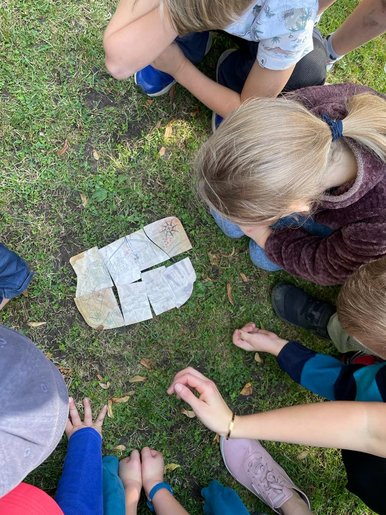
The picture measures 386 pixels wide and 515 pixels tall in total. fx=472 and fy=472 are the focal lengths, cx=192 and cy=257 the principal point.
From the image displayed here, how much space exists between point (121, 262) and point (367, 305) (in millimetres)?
1306

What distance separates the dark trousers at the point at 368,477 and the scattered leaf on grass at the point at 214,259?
1157mm

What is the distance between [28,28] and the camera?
2465 millimetres

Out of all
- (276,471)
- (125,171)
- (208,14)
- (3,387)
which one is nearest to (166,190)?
(125,171)

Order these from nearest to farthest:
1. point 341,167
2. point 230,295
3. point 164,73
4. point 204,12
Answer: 1. point 204,12
2. point 341,167
3. point 164,73
4. point 230,295

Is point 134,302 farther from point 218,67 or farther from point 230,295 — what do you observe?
point 218,67

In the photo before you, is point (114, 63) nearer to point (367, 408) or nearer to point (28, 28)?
point (28, 28)

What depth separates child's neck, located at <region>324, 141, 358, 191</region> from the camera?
1.63m

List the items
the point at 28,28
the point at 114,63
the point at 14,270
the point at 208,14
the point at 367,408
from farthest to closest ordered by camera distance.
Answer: the point at 28,28 < the point at 14,270 < the point at 114,63 < the point at 367,408 < the point at 208,14

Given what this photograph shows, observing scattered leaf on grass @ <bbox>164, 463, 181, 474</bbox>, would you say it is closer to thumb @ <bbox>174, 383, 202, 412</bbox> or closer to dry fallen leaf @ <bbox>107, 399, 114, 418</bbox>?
dry fallen leaf @ <bbox>107, 399, 114, 418</bbox>

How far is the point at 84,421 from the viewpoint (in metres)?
2.39

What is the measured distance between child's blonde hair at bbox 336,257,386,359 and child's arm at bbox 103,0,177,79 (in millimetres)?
1121

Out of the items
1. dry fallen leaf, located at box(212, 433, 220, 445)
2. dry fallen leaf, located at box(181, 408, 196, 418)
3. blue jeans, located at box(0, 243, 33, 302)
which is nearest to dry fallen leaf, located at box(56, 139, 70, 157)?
blue jeans, located at box(0, 243, 33, 302)

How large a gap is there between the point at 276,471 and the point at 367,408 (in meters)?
1.02

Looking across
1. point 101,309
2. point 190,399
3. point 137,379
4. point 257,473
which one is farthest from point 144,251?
point 257,473
